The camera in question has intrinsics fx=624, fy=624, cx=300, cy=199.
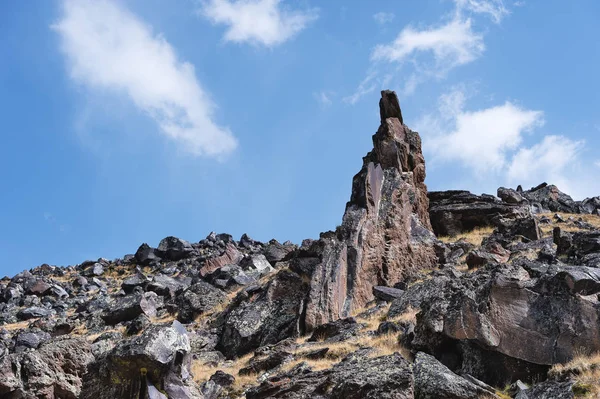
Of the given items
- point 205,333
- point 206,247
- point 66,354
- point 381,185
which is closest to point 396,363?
point 66,354

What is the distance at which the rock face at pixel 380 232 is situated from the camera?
92.3 feet

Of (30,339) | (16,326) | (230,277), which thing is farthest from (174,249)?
(30,339)

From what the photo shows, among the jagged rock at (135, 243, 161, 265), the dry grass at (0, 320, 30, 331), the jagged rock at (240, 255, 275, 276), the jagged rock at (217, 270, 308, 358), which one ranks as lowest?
the jagged rock at (217, 270, 308, 358)

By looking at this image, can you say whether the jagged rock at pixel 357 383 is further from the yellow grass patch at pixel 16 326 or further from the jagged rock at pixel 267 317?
the yellow grass patch at pixel 16 326

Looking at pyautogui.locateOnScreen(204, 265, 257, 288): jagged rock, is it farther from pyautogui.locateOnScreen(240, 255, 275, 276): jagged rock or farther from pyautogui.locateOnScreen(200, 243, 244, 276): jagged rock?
pyautogui.locateOnScreen(200, 243, 244, 276): jagged rock

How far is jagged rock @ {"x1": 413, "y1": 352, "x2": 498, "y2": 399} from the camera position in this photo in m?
12.6

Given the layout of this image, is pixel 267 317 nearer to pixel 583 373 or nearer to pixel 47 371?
→ pixel 47 371

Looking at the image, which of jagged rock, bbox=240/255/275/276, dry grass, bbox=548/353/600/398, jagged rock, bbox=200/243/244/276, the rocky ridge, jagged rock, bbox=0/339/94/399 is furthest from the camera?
jagged rock, bbox=200/243/244/276

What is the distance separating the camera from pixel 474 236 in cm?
4275

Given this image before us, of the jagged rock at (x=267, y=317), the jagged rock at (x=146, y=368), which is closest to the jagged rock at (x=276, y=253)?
the jagged rock at (x=267, y=317)

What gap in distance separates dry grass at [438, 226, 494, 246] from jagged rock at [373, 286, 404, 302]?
12.9 m

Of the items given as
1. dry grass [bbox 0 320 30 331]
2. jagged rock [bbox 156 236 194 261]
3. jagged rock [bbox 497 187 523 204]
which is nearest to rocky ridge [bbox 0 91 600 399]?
dry grass [bbox 0 320 30 331]

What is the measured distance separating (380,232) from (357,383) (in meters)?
21.1

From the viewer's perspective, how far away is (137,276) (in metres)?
48.9
